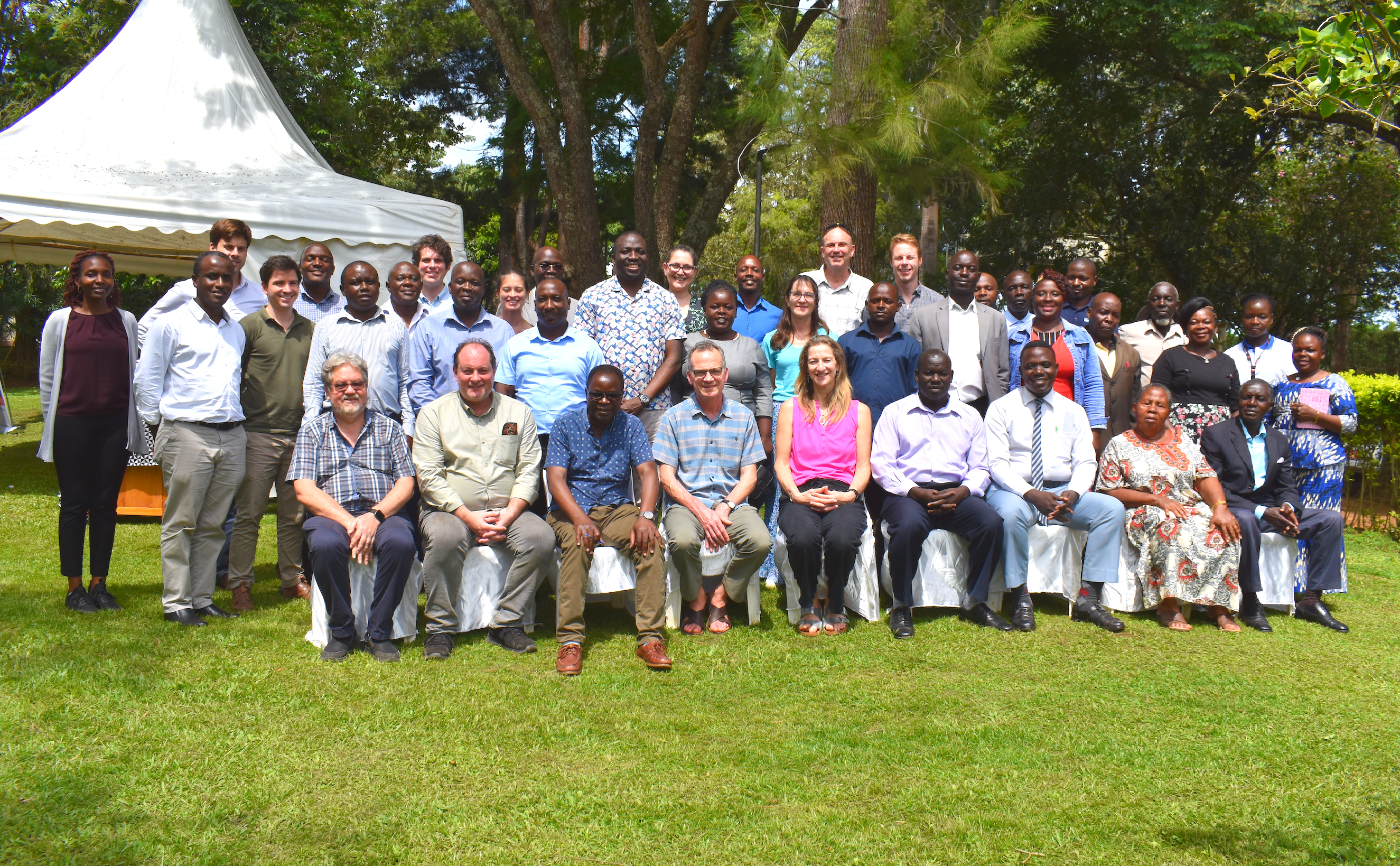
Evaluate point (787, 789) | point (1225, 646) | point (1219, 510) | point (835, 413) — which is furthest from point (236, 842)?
point (1219, 510)

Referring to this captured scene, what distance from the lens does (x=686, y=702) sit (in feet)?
14.7

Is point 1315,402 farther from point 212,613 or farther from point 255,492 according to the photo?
point 212,613

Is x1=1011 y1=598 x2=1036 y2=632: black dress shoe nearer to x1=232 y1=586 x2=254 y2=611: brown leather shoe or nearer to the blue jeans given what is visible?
the blue jeans

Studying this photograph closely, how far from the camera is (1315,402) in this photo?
21.4 feet

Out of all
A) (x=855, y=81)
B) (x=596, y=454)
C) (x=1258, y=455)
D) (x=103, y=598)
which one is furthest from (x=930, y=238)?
(x=103, y=598)

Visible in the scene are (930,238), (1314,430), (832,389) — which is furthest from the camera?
(930,238)

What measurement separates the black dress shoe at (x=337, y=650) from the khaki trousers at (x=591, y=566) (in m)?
0.92

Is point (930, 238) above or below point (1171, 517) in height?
above

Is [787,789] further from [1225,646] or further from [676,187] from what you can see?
[676,187]

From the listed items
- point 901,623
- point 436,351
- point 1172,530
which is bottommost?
point 901,623

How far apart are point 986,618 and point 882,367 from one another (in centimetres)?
170

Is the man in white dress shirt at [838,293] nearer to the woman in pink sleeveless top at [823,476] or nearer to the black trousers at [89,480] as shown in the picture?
the woman in pink sleeveless top at [823,476]

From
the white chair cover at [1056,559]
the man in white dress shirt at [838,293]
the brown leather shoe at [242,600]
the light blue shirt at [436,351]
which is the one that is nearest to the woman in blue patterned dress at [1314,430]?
the white chair cover at [1056,559]

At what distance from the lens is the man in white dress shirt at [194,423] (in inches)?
207
